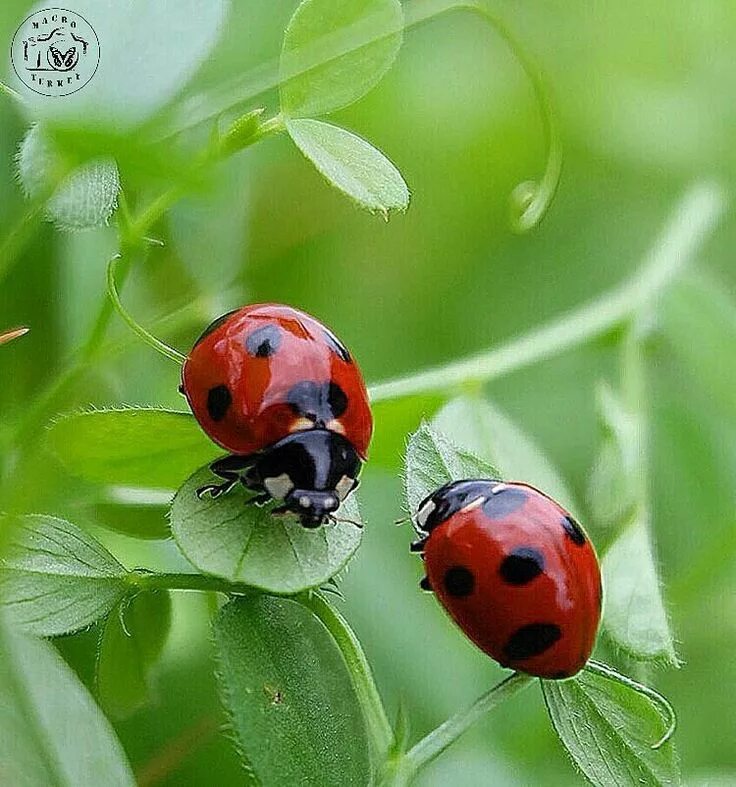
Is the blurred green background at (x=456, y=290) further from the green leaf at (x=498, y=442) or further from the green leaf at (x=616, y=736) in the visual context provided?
the green leaf at (x=616, y=736)

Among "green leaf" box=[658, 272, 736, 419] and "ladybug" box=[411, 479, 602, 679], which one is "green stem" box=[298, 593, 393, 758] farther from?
"green leaf" box=[658, 272, 736, 419]

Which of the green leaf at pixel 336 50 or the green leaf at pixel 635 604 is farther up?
the green leaf at pixel 336 50

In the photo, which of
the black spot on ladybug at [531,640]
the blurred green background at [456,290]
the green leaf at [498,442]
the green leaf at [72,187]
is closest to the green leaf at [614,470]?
the green leaf at [498,442]

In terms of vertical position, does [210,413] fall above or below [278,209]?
above

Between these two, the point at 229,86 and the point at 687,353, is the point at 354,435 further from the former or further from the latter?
the point at 687,353

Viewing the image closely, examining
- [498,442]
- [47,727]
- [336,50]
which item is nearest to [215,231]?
[498,442]

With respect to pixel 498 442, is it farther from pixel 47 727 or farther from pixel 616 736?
pixel 47 727

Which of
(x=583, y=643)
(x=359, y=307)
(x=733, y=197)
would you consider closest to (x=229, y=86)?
(x=359, y=307)

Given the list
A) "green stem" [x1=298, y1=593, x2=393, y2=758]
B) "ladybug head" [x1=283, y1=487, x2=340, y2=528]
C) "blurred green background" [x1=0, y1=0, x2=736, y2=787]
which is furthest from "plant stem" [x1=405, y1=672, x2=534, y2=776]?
"blurred green background" [x1=0, y1=0, x2=736, y2=787]
